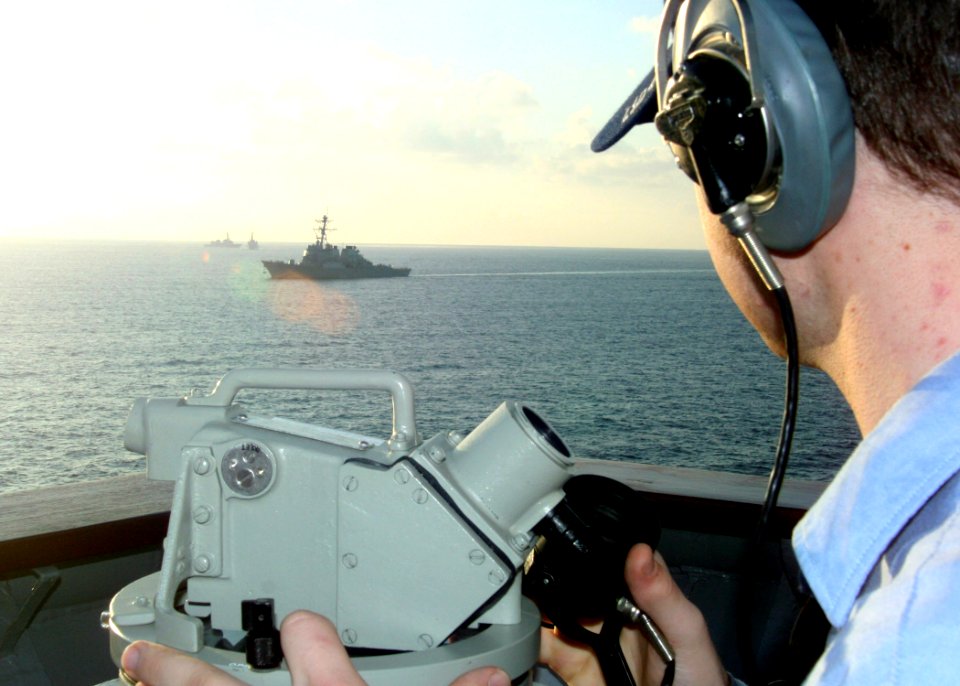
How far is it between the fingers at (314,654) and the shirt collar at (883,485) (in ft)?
1.43

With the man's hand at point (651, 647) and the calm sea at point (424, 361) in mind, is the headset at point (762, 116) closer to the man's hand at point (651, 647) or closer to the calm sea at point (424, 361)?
the man's hand at point (651, 647)

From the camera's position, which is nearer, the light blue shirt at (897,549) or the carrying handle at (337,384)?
the light blue shirt at (897,549)

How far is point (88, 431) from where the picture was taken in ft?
103

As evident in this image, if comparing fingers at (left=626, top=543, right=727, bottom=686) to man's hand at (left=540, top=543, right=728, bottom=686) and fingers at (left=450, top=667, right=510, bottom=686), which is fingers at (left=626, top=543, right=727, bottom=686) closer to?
man's hand at (left=540, top=543, right=728, bottom=686)

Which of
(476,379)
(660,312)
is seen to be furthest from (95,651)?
(660,312)

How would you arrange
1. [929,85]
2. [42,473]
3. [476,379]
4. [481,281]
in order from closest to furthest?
1. [929,85]
2. [42,473]
3. [476,379]
4. [481,281]

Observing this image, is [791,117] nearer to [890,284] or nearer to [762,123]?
[762,123]

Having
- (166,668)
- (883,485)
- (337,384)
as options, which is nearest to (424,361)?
(337,384)

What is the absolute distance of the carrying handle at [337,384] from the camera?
1.11 meters

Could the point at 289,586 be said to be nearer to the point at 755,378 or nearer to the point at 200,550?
the point at 200,550

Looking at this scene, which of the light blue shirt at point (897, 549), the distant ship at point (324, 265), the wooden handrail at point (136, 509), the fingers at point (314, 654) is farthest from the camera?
the distant ship at point (324, 265)

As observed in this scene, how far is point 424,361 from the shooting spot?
42.3 meters

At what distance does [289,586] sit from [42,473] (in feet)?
93.0

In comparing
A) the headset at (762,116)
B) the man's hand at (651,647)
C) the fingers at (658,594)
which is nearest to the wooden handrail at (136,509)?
the man's hand at (651,647)
